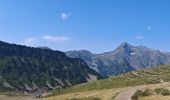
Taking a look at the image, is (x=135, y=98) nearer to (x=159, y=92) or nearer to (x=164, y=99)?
(x=164, y=99)

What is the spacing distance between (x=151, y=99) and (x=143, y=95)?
7819 mm

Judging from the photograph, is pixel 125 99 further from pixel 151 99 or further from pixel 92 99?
pixel 92 99

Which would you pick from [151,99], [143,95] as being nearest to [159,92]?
[143,95]

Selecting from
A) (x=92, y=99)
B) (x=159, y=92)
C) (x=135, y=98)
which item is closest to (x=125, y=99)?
(x=135, y=98)

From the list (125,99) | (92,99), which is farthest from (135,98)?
(92,99)

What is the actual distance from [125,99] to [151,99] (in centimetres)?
477

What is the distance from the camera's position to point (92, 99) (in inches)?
3103

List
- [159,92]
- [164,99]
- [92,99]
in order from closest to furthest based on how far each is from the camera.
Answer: [164,99]
[92,99]
[159,92]

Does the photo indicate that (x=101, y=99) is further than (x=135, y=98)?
Yes

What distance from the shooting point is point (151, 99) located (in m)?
69.3

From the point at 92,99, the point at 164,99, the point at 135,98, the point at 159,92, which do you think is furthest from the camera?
the point at 159,92

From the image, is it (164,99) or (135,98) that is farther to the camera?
(135,98)

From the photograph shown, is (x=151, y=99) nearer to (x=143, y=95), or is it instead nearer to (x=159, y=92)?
(x=143, y=95)

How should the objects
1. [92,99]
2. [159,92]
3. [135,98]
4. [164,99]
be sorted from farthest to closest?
[159,92] → [92,99] → [135,98] → [164,99]
